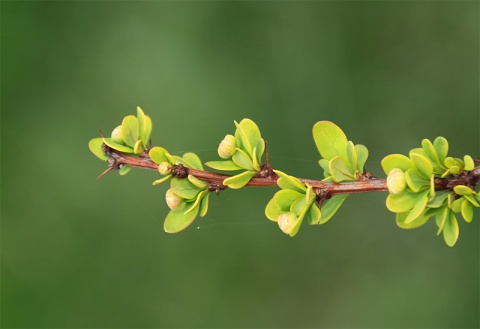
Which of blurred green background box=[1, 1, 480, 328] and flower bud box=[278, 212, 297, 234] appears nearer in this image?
flower bud box=[278, 212, 297, 234]

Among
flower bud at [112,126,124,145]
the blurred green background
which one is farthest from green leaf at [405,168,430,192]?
the blurred green background

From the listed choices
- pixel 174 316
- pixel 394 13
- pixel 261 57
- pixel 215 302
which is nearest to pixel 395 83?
pixel 394 13

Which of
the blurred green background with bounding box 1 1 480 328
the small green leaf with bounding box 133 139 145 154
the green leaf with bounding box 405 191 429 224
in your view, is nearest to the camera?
the green leaf with bounding box 405 191 429 224

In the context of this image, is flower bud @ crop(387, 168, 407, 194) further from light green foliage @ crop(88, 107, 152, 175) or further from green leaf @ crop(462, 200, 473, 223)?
light green foliage @ crop(88, 107, 152, 175)

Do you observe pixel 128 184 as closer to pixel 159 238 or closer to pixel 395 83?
pixel 159 238

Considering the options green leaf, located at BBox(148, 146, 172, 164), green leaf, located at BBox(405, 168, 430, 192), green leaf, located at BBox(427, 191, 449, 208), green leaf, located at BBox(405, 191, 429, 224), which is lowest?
green leaf, located at BBox(427, 191, 449, 208)

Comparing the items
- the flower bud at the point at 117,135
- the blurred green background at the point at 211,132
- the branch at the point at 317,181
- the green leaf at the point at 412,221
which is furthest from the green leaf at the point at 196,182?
the blurred green background at the point at 211,132

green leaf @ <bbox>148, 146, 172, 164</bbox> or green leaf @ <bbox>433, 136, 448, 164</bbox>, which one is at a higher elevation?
green leaf @ <bbox>148, 146, 172, 164</bbox>

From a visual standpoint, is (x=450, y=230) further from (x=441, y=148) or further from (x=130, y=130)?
(x=130, y=130)
